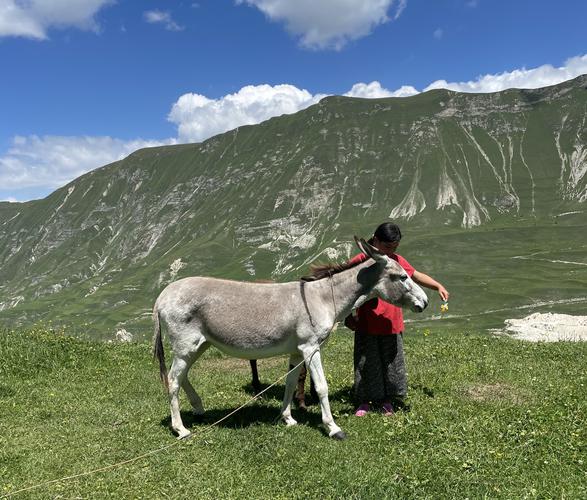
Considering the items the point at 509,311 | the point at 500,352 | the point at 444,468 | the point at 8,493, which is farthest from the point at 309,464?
the point at 509,311

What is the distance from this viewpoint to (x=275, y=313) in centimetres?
947

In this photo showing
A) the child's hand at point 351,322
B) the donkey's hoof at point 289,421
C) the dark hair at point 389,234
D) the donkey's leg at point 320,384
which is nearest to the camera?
the donkey's leg at point 320,384

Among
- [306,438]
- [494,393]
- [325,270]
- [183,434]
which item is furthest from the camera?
[494,393]

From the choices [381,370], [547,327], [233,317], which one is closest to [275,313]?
[233,317]

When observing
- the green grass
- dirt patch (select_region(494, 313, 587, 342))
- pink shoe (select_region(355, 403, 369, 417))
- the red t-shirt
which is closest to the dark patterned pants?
pink shoe (select_region(355, 403, 369, 417))

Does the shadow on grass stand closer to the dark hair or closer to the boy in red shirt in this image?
the boy in red shirt

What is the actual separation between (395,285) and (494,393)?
13.3 ft

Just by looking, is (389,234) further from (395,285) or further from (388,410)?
(388,410)

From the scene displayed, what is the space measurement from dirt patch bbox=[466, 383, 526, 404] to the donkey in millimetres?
2977

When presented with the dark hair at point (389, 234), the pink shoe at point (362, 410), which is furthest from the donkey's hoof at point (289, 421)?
the dark hair at point (389, 234)

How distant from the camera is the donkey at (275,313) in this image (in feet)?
30.8

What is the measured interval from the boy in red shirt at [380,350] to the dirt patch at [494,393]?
1953mm

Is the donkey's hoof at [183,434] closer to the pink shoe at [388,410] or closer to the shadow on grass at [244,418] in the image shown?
the shadow on grass at [244,418]

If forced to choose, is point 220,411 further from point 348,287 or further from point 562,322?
point 562,322
